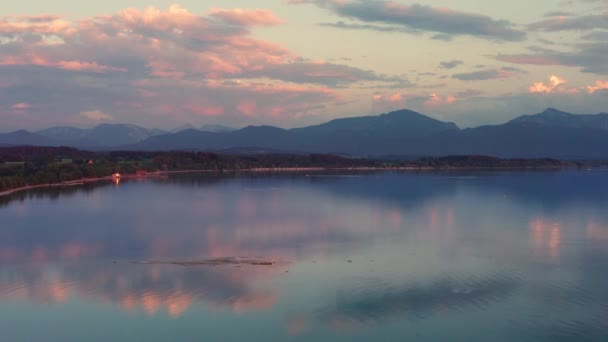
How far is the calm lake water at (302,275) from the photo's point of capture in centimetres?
1270

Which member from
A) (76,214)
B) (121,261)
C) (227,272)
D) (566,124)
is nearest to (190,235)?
(121,261)

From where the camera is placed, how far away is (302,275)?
16938 mm

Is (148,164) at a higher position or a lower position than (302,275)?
higher

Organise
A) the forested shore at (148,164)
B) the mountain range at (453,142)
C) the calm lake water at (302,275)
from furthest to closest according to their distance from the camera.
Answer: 1. the mountain range at (453,142)
2. the forested shore at (148,164)
3. the calm lake water at (302,275)

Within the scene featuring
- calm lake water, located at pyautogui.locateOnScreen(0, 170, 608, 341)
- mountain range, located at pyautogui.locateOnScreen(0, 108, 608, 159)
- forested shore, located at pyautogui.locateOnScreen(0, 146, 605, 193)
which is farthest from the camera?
mountain range, located at pyautogui.locateOnScreen(0, 108, 608, 159)

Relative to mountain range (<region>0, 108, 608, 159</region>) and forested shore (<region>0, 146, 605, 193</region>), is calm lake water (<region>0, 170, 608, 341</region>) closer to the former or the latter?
forested shore (<region>0, 146, 605, 193</region>)

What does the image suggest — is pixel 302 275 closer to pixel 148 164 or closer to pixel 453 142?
pixel 148 164

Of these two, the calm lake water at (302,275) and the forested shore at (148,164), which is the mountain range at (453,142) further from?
the calm lake water at (302,275)

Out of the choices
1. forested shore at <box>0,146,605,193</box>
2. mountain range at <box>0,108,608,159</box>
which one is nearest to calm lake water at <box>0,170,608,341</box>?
forested shore at <box>0,146,605,193</box>

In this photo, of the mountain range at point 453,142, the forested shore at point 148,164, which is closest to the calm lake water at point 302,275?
the forested shore at point 148,164

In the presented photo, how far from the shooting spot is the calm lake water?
41.7 feet

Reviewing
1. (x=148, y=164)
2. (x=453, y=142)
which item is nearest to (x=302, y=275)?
(x=148, y=164)

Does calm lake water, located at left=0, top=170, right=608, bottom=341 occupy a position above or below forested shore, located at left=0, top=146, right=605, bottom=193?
below

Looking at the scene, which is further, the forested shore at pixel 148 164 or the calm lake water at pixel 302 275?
the forested shore at pixel 148 164
